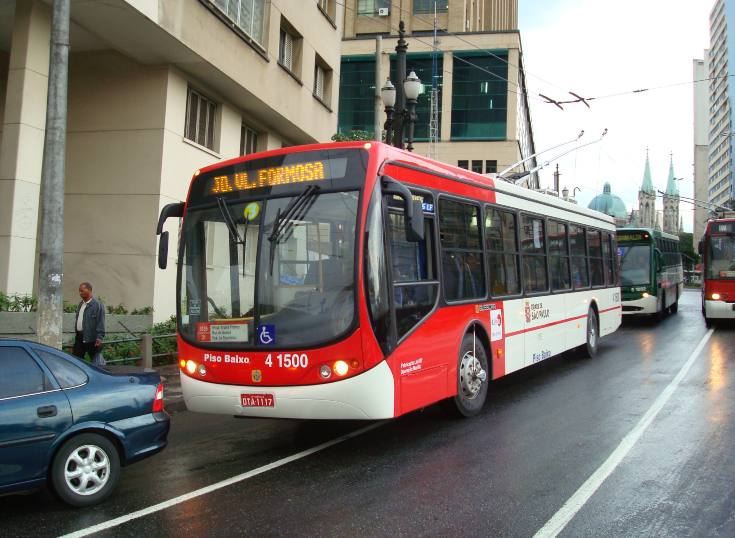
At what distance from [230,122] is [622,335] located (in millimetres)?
12235

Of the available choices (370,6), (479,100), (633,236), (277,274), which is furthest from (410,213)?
(370,6)

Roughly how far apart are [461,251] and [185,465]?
3.96 m

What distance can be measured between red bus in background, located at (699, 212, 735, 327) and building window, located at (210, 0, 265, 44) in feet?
44.8

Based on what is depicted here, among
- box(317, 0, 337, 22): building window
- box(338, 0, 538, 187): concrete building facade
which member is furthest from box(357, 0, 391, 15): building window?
box(317, 0, 337, 22): building window

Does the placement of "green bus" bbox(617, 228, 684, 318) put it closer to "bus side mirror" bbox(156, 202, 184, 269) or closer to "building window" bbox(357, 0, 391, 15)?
"bus side mirror" bbox(156, 202, 184, 269)

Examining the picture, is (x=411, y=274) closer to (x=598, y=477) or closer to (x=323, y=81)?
(x=598, y=477)

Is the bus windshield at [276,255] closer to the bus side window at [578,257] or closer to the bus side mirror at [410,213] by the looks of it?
the bus side mirror at [410,213]

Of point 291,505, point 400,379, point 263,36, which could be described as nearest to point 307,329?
point 400,379

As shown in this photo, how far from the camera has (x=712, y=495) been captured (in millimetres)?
5102

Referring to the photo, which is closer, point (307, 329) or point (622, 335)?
point (307, 329)

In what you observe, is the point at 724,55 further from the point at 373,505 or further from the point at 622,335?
the point at 373,505

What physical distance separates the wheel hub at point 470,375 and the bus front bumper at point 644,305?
1429 centimetres

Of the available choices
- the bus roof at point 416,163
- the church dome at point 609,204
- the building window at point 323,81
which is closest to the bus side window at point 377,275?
the bus roof at point 416,163

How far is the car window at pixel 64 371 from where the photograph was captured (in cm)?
522
